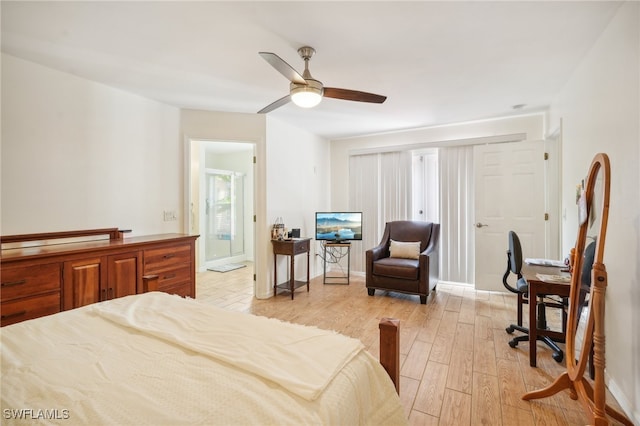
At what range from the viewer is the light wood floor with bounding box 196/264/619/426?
1747 mm

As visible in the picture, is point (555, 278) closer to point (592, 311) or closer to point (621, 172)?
point (592, 311)

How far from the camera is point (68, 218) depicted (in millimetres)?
2623

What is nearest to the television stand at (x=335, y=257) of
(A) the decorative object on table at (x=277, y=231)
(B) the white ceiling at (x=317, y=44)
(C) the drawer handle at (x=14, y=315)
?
(A) the decorative object on table at (x=277, y=231)

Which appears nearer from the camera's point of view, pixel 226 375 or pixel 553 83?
pixel 226 375

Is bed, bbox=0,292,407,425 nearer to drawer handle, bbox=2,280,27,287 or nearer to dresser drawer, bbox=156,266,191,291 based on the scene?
drawer handle, bbox=2,280,27,287

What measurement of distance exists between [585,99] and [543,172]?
1.55 m

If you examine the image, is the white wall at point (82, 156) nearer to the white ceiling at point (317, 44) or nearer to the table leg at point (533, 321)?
the white ceiling at point (317, 44)

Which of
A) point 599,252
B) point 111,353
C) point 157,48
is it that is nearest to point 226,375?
point 111,353

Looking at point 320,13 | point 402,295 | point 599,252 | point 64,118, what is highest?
point 320,13

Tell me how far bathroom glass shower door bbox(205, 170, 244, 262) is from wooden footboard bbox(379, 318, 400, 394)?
5038 mm

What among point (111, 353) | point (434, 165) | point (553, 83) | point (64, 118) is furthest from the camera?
point (434, 165)

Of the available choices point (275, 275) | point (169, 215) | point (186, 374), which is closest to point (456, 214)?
point (275, 275)

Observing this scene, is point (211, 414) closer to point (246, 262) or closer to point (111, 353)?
point (111, 353)

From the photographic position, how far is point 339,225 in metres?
4.68
